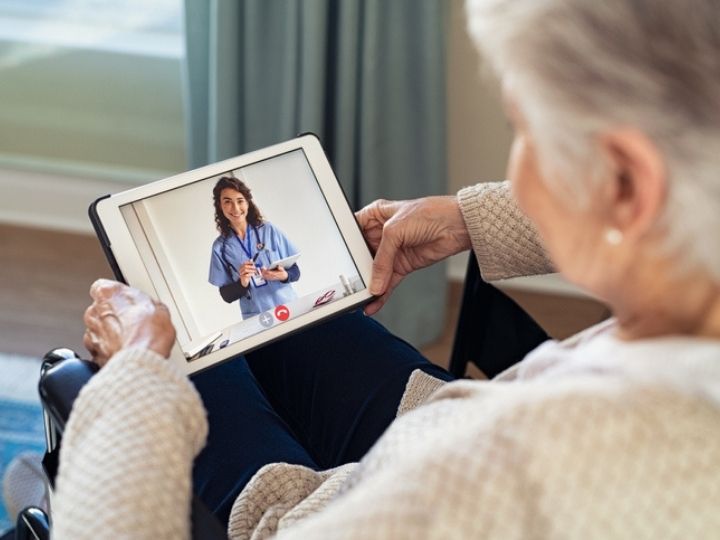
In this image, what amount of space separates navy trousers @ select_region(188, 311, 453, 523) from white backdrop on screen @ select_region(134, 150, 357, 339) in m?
0.11

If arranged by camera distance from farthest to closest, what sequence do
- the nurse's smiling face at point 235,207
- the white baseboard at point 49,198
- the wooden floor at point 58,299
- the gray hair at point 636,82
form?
the white baseboard at point 49,198, the wooden floor at point 58,299, the nurse's smiling face at point 235,207, the gray hair at point 636,82

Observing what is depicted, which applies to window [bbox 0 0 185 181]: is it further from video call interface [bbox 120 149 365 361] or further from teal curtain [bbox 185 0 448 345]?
video call interface [bbox 120 149 365 361]

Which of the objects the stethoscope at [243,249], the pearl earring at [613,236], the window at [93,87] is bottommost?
the stethoscope at [243,249]

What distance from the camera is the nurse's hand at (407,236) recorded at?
1138 millimetres

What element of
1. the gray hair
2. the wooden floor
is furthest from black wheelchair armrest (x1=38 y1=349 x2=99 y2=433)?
the wooden floor

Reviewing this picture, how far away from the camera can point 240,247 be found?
106 centimetres

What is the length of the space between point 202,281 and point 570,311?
1309mm

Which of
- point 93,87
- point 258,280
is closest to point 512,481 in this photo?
point 258,280

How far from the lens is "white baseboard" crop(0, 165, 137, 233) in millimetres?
2287

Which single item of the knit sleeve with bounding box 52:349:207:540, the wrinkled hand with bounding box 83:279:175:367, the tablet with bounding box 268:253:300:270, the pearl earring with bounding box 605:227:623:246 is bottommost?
the knit sleeve with bounding box 52:349:207:540

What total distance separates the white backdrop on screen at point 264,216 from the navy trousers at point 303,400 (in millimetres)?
106

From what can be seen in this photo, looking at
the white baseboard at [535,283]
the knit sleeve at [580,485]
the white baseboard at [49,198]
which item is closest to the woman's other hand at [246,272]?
the knit sleeve at [580,485]

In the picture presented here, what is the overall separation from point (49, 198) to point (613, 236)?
194 centimetres

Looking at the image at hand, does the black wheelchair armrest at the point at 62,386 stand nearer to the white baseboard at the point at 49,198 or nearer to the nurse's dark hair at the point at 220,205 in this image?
the nurse's dark hair at the point at 220,205
